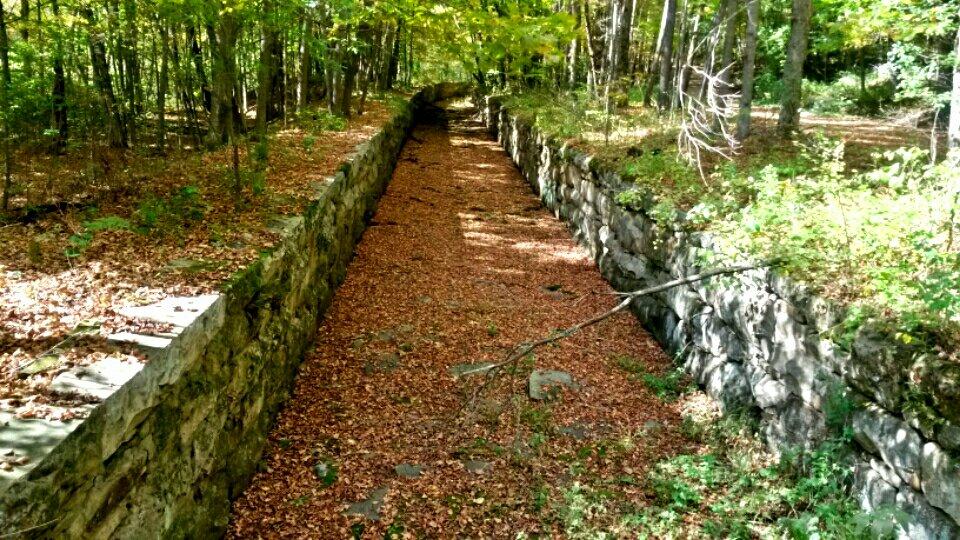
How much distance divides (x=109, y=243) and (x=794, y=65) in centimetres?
856

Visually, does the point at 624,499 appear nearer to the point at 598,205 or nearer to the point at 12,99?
the point at 598,205

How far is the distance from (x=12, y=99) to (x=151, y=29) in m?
2.01

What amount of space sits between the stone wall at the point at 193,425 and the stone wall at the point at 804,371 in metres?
4.09

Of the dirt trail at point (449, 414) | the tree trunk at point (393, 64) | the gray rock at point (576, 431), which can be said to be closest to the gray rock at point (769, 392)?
the dirt trail at point (449, 414)

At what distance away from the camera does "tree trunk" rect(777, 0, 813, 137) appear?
7.99m

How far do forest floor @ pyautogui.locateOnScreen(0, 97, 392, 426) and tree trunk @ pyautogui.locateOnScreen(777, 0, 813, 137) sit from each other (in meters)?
6.60

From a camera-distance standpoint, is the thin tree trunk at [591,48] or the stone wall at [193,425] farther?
the thin tree trunk at [591,48]

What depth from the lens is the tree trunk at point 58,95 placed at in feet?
24.5

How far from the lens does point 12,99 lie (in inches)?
275

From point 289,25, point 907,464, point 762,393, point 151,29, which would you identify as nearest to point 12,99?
point 151,29

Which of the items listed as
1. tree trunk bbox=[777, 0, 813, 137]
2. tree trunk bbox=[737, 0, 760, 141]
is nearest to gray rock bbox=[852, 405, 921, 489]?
tree trunk bbox=[777, 0, 813, 137]

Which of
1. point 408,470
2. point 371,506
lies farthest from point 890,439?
point 371,506

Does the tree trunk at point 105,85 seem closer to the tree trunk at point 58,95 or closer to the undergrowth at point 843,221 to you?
the tree trunk at point 58,95

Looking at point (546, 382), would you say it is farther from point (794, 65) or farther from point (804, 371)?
point (794, 65)
